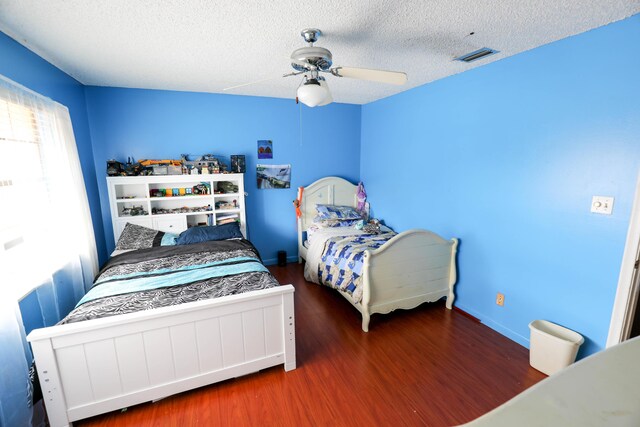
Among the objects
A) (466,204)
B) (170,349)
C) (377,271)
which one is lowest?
(170,349)

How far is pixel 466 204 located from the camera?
2.84m

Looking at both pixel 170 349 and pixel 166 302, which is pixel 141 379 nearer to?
pixel 170 349

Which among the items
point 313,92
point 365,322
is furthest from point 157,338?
point 313,92

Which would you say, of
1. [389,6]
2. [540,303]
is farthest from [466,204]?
[389,6]

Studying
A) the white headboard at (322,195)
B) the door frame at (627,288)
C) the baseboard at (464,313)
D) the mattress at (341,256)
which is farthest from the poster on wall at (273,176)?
the door frame at (627,288)

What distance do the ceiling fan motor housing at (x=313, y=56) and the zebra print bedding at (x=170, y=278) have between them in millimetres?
1535

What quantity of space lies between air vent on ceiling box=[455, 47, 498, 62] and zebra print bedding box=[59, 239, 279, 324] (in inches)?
94.7

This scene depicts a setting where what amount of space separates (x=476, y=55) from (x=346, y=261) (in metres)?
2.12

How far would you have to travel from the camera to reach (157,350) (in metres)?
1.73

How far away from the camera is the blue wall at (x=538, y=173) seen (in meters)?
1.82

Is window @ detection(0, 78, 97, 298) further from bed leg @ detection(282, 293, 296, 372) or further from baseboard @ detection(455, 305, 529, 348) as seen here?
baseboard @ detection(455, 305, 529, 348)

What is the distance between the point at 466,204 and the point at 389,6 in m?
1.95

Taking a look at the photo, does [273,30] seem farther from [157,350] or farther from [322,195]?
[322,195]

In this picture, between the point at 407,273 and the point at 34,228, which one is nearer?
the point at 34,228
